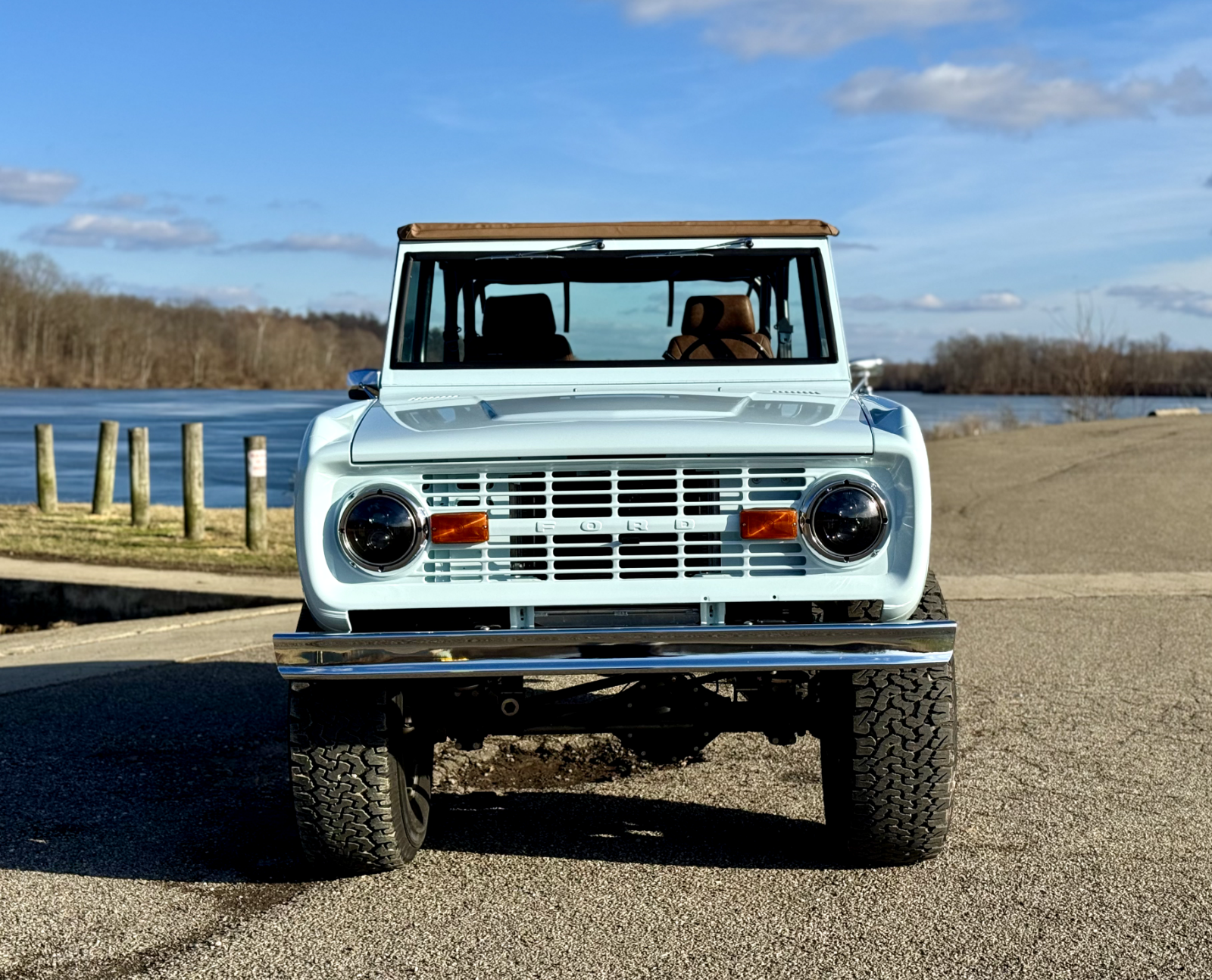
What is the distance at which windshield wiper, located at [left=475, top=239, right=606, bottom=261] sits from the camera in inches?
220

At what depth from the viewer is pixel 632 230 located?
5.61 meters

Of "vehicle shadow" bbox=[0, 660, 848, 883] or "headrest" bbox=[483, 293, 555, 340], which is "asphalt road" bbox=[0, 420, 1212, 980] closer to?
"vehicle shadow" bbox=[0, 660, 848, 883]

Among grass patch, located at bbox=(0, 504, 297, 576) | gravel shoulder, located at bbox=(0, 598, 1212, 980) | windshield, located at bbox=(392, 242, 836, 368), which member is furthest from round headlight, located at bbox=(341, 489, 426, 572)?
grass patch, located at bbox=(0, 504, 297, 576)

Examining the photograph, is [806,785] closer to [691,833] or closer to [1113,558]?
[691,833]

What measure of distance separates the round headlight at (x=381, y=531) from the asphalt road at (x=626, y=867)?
1052mm

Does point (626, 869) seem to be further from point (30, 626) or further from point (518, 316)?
point (30, 626)

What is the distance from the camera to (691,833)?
16.0 ft

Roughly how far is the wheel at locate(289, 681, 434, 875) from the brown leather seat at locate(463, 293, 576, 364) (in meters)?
1.78

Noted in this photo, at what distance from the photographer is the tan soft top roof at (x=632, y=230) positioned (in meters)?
5.55

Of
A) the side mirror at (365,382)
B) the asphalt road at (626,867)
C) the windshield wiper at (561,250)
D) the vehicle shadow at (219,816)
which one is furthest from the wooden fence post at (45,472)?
the windshield wiper at (561,250)

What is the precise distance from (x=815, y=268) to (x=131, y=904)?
11.3 feet

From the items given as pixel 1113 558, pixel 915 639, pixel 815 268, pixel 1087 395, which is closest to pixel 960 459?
pixel 1113 558

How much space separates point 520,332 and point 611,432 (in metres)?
1.69

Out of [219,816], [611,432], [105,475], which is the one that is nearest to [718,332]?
[611,432]
